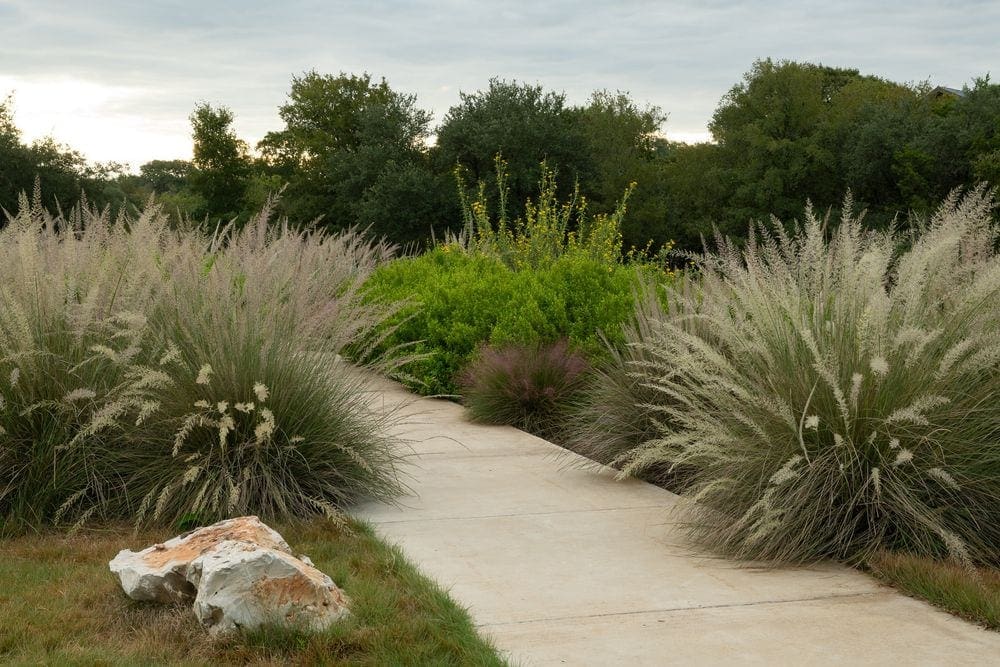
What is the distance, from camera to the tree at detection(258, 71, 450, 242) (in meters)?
44.3

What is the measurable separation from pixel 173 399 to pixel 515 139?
128 feet

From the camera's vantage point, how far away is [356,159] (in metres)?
47.7

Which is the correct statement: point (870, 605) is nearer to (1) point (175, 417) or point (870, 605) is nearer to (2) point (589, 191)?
(1) point (175, 417)

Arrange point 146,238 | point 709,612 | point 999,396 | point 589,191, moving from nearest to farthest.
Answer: point 709,612 → point 999,396 → point 146,238 → point 589,191

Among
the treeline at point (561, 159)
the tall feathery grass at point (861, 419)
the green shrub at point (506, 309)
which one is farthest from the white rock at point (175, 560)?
the treeline at point (561, 159)

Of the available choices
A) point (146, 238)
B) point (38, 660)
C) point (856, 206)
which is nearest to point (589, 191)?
point (856, 206)

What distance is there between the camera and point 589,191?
45.1 metres

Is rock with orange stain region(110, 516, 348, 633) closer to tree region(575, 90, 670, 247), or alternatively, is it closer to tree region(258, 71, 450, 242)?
tree region(258, 71, 450, 242)

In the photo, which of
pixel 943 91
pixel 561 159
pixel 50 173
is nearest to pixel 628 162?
pixel 561 159

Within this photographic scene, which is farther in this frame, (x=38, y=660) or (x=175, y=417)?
(x=175, y=417)

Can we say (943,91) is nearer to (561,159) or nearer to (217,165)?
(561,159)

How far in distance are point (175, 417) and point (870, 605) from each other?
3560 millimetres

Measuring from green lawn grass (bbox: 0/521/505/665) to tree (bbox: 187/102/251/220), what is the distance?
4787cm

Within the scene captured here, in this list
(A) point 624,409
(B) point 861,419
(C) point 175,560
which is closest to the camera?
(C) point 175,560
